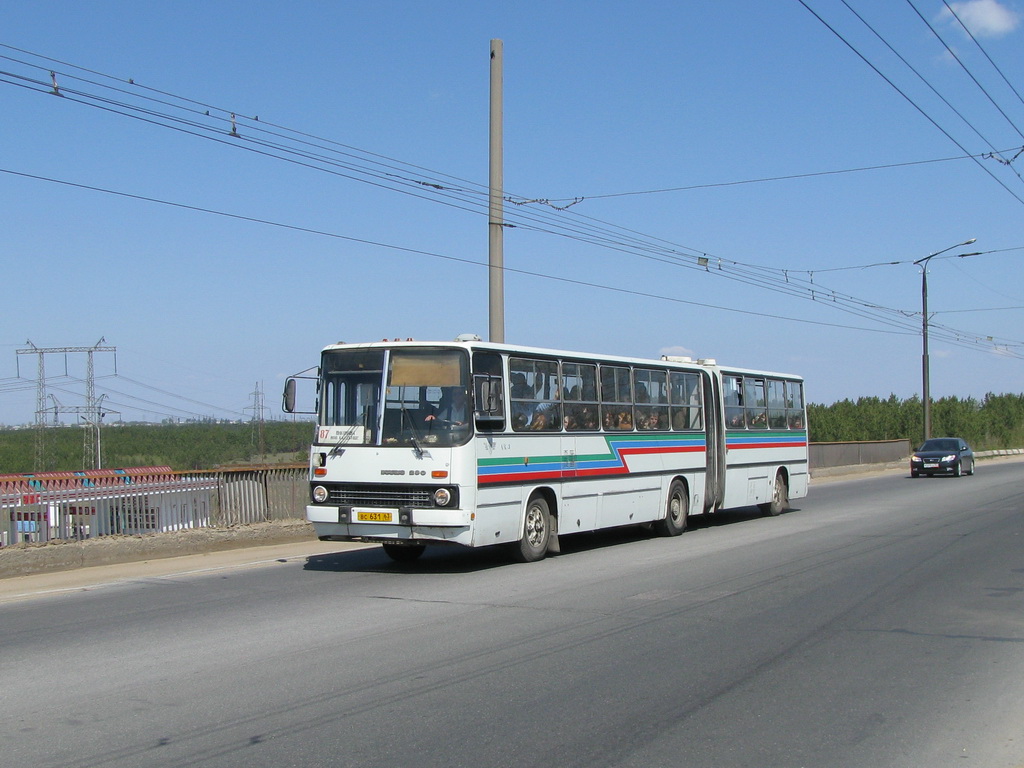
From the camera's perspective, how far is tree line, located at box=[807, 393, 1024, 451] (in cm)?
7250

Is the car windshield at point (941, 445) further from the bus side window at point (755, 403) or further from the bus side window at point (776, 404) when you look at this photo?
the bus side window at point (755, 403)

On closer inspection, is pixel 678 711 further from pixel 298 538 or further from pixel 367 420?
pixel 298 538

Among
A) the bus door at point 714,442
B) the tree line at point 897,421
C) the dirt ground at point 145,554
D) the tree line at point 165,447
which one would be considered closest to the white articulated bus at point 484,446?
the bus door at point 714,442

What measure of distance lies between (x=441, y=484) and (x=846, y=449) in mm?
35460

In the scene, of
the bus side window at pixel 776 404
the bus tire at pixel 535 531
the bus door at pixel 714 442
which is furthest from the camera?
the bus side window at pixel 776 404

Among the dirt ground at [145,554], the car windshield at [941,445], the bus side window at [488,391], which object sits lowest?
the dirt ground at [145,554]

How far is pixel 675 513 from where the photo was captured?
18.8m

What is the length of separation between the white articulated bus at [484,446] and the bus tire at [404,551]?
3 cm

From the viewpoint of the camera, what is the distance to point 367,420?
45.3ft

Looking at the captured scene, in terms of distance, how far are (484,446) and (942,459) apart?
100ft

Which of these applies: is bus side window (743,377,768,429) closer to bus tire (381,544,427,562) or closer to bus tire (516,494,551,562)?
bus tire (516,494,551,562)

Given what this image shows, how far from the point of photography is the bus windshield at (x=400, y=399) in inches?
530

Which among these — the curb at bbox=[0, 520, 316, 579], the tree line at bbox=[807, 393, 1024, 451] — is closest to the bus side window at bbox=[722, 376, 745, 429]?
the curb at bbox=[0, 520, 316, 579]

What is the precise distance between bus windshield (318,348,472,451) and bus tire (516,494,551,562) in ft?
6.68
